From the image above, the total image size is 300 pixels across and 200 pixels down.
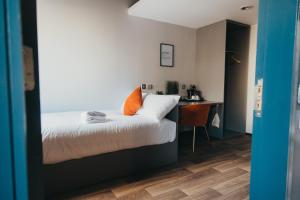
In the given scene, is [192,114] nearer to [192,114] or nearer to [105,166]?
[192,114]

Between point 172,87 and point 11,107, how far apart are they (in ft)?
11.4

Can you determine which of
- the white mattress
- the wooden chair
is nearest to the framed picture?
the wooden chair

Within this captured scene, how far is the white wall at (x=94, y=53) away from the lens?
8.77 feet

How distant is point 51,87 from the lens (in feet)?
8.86

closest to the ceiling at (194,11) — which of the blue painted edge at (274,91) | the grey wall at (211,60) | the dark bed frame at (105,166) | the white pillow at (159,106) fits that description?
the grey wall at (211,60)

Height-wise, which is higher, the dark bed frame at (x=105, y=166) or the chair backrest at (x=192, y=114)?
the chair backrest at (x=192, y=114)

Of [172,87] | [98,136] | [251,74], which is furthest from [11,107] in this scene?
[251,74]

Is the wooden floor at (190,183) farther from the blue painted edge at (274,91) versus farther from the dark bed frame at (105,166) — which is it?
the blue painted edge at (274,91)

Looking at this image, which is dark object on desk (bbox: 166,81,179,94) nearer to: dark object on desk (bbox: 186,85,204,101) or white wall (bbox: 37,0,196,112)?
white wall (bbox: 37,0,196,112)

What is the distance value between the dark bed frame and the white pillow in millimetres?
112

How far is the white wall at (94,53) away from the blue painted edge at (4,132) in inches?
98.7

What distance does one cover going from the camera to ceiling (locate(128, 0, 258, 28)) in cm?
271

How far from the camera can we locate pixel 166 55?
3717mm

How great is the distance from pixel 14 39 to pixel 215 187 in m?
2.13
